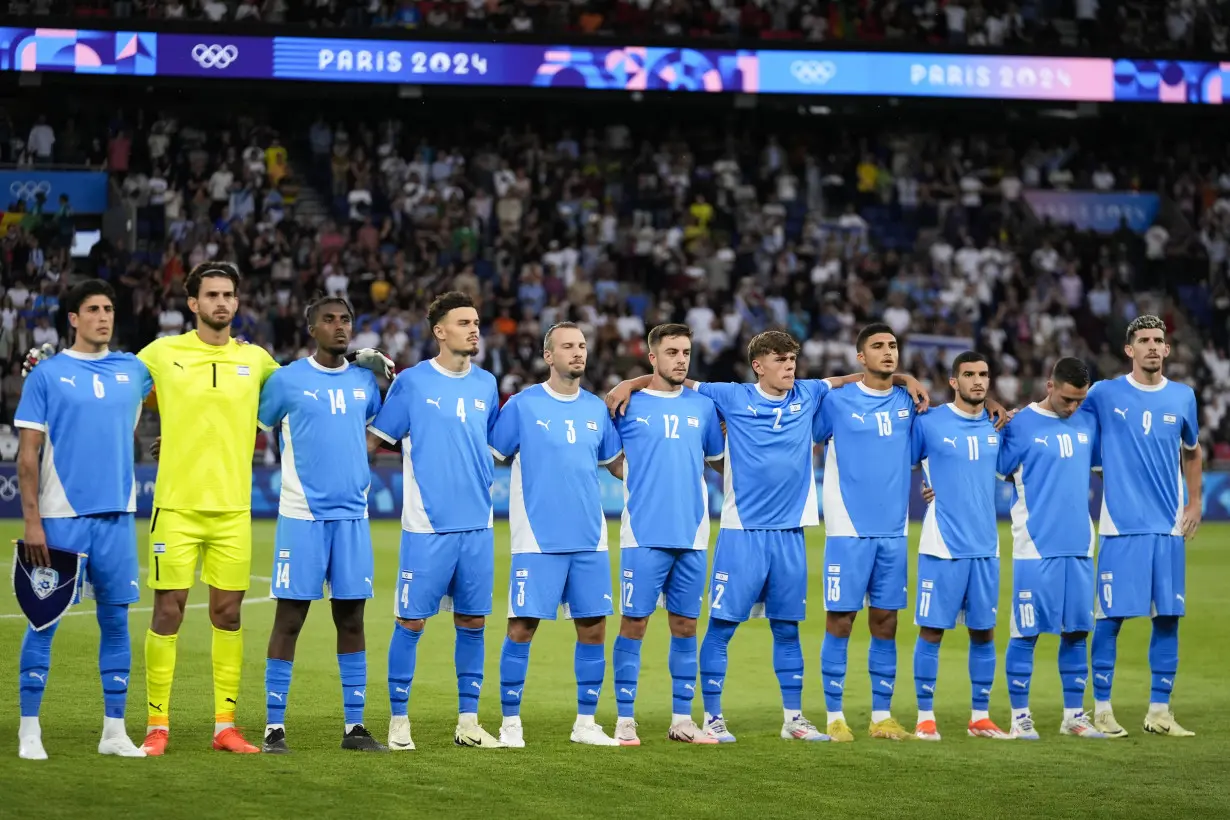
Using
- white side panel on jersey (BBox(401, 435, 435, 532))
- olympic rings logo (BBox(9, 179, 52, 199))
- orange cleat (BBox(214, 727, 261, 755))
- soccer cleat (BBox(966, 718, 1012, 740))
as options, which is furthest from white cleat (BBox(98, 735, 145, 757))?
olympic rings logo (BBox(9, 179, 52, 199))

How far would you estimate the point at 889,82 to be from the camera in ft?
96.9

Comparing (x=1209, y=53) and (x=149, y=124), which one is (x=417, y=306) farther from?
(x=1209, y=53)

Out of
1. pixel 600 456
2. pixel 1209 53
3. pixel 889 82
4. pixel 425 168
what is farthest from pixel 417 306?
pixel 600 456

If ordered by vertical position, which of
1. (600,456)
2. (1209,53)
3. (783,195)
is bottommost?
(600,456)

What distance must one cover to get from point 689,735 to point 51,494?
366 centimetres

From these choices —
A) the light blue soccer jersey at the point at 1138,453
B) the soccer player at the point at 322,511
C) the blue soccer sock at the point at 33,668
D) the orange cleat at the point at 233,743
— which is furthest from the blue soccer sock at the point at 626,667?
the light blue soccer jersey at the point at 1138,453

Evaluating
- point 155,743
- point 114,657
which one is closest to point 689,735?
point 155,743

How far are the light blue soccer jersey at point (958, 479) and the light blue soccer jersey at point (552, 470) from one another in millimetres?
2076

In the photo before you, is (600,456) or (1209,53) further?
(1209,53)

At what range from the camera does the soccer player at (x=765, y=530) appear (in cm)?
934

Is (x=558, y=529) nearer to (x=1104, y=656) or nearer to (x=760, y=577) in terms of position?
(x=760, y=577)

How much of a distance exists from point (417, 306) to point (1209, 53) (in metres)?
15.5

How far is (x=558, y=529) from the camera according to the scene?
9.05m

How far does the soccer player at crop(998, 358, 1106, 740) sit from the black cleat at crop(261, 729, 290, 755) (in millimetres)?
4296
